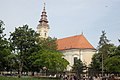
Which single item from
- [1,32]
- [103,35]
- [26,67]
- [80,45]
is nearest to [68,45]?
[80,45]

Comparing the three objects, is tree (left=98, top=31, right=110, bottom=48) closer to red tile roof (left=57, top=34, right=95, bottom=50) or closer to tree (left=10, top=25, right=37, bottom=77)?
red tile roof (left=57, top=34, right=95, bottom=50)

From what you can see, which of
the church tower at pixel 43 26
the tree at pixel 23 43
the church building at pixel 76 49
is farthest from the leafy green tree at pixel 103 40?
the church tower at pixel 43 26

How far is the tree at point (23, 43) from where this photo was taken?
5572 centimetres

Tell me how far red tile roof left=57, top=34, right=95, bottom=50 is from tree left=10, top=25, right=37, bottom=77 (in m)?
30.2

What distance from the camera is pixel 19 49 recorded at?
56.6m

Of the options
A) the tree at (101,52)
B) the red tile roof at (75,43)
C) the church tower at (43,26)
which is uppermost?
the church tower at (43,26)

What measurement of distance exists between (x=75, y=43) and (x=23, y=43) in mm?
33283

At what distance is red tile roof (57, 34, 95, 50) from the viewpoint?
8510 cm

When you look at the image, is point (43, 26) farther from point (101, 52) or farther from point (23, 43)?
point (23, 43)

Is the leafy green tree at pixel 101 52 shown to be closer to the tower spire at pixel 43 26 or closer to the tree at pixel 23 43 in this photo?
the tree at pixel 23 43

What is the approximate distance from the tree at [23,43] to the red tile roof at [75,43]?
30.2m

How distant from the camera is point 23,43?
55.6m

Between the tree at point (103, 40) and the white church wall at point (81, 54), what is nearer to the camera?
the tree at point (103, 40)

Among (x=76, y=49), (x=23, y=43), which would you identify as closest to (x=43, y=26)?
(x=76, y=49)
